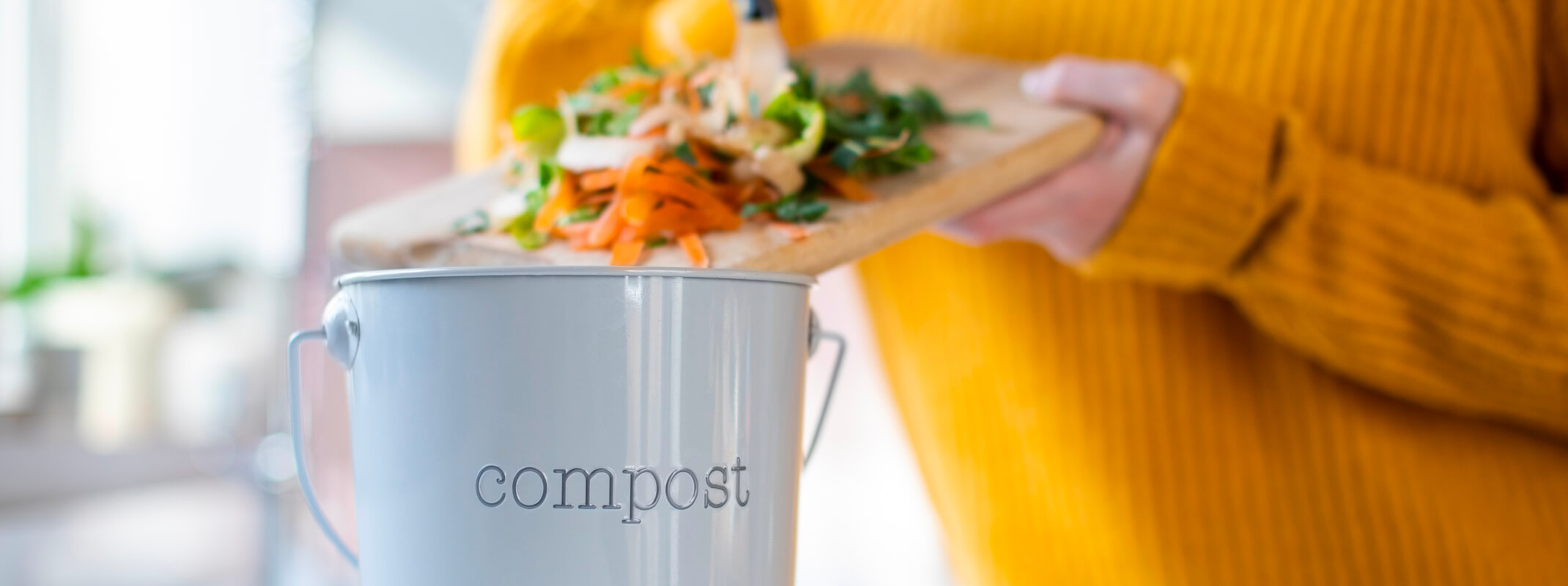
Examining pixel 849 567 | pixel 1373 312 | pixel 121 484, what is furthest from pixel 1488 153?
pixel 121 484

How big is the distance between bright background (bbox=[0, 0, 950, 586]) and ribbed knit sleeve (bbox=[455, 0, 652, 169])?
2.71 ft

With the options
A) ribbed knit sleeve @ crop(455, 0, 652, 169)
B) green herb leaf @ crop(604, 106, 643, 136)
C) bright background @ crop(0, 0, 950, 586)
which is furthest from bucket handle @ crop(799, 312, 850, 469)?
bright background @ crop(0, 0, 950, 586)

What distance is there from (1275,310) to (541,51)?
528 mm

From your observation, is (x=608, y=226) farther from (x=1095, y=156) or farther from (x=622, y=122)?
(x=1095, y=156)

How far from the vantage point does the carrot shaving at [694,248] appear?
0.39 m

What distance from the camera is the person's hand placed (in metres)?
0.55

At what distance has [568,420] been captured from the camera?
31 cm

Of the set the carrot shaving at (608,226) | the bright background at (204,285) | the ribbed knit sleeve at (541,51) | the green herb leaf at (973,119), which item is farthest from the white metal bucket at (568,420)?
the bright background at (204,285)

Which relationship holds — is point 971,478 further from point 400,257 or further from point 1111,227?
point 400,257

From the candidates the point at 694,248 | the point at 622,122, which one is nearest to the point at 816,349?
the point at 694,248

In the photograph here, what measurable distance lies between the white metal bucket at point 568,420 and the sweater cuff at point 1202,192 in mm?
299

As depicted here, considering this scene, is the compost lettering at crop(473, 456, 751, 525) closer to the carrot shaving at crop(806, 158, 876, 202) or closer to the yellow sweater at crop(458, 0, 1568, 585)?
the carrot shaving at crop(806, 158, 876, 202)

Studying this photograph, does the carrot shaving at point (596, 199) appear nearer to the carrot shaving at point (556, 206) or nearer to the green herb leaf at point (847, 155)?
the carrot shaving at point (556, 206)

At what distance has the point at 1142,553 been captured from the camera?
684 millimetres
